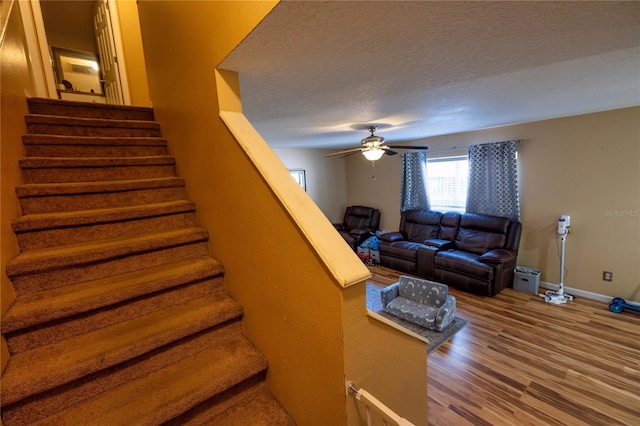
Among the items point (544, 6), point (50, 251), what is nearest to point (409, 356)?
point (544, 6)

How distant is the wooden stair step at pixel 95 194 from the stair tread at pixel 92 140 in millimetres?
352

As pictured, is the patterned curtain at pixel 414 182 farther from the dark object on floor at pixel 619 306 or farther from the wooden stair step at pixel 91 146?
the wooden stair step at pixel 91 146

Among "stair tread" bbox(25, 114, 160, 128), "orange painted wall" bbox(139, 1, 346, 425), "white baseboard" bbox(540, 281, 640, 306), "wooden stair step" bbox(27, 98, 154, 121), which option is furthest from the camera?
"white baseboard" bbox(540, 281, 640, 306)

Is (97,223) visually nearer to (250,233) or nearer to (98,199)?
(98,199)

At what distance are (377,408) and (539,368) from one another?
2.63 metres

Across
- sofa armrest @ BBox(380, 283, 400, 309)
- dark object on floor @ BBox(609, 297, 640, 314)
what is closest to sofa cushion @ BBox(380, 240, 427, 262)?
sofa armrest @ BBox(380, 283, 400, 309)

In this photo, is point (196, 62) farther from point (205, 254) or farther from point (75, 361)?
point (75, 361)

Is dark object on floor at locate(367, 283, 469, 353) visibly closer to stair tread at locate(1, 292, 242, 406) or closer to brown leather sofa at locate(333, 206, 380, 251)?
stair tread at locate(1, 292, 242, 406)

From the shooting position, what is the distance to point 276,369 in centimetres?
115

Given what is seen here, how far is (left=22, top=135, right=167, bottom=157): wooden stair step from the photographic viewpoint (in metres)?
1.62

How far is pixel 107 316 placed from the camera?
3.92ft

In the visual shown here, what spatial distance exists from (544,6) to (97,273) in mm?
2222

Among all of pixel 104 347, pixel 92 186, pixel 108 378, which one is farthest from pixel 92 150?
pixel 108 378

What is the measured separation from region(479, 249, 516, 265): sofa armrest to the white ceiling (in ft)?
6.98
